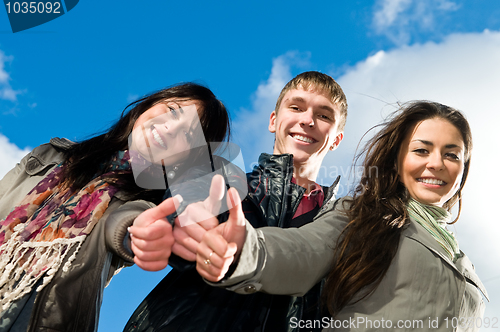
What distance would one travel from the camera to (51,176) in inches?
103

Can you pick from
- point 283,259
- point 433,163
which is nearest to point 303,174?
point 433,163

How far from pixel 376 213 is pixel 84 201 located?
5.66 feet

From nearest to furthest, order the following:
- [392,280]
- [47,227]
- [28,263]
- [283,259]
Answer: [283,259]
[392,280]
[28,263]
[47,227]

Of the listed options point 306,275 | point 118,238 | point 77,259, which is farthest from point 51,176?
point 306,275

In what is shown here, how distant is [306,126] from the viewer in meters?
2.69

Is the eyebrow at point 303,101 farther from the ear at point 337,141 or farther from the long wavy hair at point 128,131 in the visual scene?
the long wavy hair at point 128,131

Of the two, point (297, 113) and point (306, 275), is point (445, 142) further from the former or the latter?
point (306, 275)

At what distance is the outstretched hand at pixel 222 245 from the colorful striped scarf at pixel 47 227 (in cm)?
100

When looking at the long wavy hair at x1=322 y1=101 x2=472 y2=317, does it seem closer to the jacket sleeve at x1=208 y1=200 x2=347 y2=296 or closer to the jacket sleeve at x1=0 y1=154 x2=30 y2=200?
the jacket sleeve at x1=208 y1=200 x2=347 y2=296

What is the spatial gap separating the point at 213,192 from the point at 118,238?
2.07 feet

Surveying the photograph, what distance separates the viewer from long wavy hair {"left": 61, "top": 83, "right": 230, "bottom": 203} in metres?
2.55

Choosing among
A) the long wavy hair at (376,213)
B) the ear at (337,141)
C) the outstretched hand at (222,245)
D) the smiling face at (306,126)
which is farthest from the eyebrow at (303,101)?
the outstretched hand at (222,245)

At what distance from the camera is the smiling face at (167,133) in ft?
8.23

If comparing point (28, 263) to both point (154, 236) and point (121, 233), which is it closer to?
point (121, 233)
